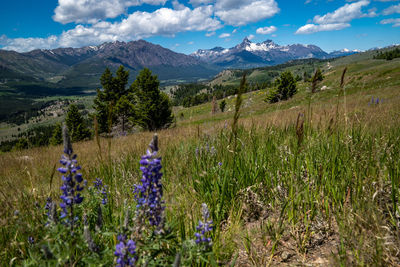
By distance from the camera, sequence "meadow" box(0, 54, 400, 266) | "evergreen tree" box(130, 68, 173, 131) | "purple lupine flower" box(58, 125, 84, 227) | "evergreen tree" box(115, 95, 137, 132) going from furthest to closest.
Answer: "evergreen tree" box(115, 95, 137, 132)
"evergreen tree" box(130, 68, 173, 131)
"meadow" box(0, 54, 400, 266)
"purple lupine flower" box(58, 125, 84, 227)

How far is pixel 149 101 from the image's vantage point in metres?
30.5

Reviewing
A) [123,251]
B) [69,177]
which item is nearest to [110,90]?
[69,177]

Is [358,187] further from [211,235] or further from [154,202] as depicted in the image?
[154,202]

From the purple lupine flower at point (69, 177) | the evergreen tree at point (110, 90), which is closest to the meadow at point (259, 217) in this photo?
the purple lupine flower at point (69, 177)

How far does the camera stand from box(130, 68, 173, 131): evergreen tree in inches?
1158

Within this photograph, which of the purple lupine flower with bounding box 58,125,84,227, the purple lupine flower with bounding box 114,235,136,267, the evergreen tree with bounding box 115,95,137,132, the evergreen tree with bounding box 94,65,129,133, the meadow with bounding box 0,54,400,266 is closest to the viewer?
the purple lupine flower with bounding box 114,235,136,267

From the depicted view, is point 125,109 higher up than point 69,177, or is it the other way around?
point 125,109

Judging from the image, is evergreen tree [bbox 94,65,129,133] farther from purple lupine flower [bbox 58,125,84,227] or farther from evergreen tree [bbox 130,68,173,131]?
purple lupine flower [bbox 58,125,84,227]

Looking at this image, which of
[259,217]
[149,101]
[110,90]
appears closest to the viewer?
[259,217]

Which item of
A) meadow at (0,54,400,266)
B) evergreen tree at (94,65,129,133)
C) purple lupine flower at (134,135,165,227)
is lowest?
meadow at (0,54,400,266)

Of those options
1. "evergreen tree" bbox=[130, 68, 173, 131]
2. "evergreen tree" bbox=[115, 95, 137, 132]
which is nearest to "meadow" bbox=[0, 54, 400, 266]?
"evergreen tree" bbox=[130, 68, 173, 131]

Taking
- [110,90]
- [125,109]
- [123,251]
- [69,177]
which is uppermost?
[110,90]

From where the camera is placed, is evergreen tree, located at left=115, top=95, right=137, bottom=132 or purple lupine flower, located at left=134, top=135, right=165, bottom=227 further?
evergreen tree, located at left=115, top=95, right=137, bottom=132

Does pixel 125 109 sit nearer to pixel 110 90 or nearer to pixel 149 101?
pixel 149 101
